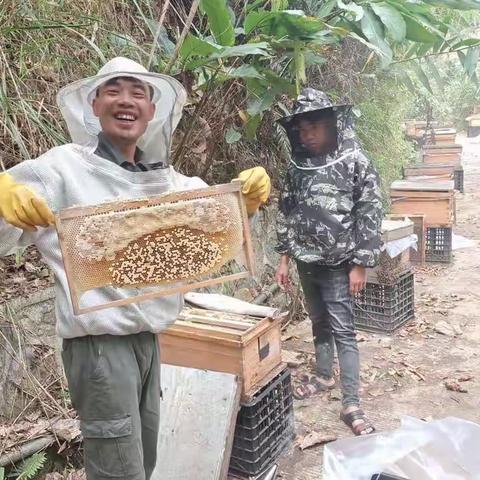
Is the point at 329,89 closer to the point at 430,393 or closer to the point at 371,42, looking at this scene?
the point at 371,42

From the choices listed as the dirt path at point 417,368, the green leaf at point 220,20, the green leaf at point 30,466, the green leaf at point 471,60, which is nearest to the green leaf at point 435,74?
the green leaf at point 471,60

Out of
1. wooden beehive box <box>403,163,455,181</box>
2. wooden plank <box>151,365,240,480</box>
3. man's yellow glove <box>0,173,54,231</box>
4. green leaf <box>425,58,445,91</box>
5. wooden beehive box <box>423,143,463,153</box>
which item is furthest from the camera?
wooden beehive box <box>423,143,463,153</box>

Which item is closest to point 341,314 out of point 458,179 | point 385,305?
point 385,305

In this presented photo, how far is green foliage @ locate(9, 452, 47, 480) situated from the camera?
2.30 metres

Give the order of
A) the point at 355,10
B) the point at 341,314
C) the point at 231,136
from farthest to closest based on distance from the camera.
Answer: the point at 231,136 < the point at 341,314 < the point at 355,10

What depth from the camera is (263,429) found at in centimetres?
261

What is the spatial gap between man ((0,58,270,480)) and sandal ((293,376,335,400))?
5.83ft

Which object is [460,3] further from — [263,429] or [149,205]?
[263,429]

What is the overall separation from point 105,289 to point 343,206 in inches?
63.0

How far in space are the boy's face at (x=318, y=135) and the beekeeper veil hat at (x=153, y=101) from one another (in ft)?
4.04

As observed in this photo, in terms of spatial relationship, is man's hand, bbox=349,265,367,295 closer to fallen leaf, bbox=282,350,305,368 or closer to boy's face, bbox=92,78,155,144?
fallen leaf, bbox=282,350,305,368

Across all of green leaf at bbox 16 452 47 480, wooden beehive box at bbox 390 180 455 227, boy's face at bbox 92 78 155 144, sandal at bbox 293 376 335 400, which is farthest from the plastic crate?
wooden beehive box at bbox 390 180 455 227

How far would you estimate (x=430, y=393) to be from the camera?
3.32 metres

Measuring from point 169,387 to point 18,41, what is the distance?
187 cm
